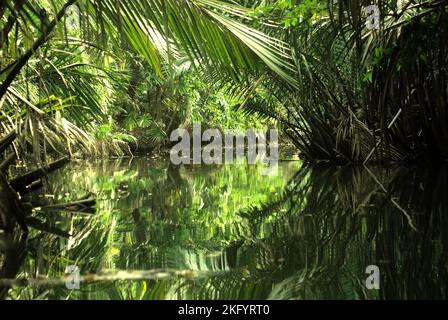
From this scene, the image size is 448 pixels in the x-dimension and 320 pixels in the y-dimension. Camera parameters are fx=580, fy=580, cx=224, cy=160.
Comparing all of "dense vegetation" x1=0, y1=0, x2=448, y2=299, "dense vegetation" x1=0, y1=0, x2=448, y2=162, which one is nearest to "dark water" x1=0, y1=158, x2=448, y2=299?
"dense vegetation" x1=0, y1=0, x2=448, y2=299

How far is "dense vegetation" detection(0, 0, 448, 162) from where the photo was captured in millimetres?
3172

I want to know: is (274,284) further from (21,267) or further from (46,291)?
(21,267)

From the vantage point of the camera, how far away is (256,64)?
3666mm

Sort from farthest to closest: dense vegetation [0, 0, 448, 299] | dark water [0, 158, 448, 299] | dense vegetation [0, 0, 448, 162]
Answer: dense vegetation [0, 0, 448, 162], dense vegetation [0, 0, 448, 299], dark water [0, 158, 448, 299]

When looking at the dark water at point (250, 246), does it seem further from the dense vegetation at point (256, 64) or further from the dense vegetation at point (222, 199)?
the dense vegetation at point (256, 64)

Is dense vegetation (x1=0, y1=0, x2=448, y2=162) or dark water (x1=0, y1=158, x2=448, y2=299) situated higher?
dense vegetation (x1=0, y1=0, x2=448, y2=162)

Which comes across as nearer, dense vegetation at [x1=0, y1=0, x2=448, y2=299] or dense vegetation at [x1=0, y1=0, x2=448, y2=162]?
dense vegetation at [x1=0, y1=0, x2=448, y2=299]

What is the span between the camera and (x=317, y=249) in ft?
7.02

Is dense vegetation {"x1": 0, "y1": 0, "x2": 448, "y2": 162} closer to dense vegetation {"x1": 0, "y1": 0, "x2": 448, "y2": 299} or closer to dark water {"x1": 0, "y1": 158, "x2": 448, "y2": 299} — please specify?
dense vegetation {"x1": 0, "y1": 0, "x2": 448, "y2": 299}

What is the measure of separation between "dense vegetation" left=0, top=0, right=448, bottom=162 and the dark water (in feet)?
1.75

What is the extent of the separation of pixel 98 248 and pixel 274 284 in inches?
35.8

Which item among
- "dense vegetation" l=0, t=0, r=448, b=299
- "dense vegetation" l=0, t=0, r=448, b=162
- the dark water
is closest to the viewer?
the dark water

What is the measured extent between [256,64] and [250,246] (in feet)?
5.53

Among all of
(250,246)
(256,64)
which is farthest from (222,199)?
(250,246)
